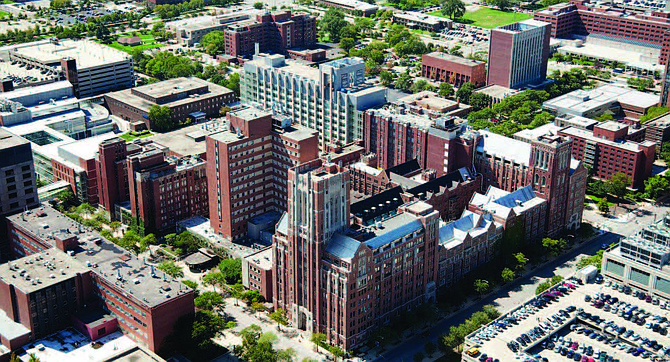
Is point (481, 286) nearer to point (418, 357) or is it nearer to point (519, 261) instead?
point (519, 261)

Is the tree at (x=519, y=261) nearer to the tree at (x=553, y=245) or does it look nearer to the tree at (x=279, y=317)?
the tree at (x=553, y=245)

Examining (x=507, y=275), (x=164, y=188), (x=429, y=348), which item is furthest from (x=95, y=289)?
(x=507, y=275)

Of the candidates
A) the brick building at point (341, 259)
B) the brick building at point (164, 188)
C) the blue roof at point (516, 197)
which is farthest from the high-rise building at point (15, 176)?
the blue roof at point (516, 197)

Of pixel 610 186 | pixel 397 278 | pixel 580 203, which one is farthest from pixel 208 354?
pixel 610 186

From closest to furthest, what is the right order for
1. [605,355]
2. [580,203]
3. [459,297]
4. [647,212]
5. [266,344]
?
[605,355]
[266,344]
[459,297]
[580,203]
[647,212]

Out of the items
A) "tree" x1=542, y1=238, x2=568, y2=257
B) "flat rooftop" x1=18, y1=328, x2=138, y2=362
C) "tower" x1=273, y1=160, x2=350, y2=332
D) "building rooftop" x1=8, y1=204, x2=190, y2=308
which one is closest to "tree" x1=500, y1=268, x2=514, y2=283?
"tree" x1=542, y1=238, x2=568, y2=257

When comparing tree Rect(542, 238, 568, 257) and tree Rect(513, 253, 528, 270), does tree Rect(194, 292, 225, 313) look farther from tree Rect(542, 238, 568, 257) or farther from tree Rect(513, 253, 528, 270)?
tree Rect(542, 238, 568, 257)

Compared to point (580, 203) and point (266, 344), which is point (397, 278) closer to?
point (266, 344)
